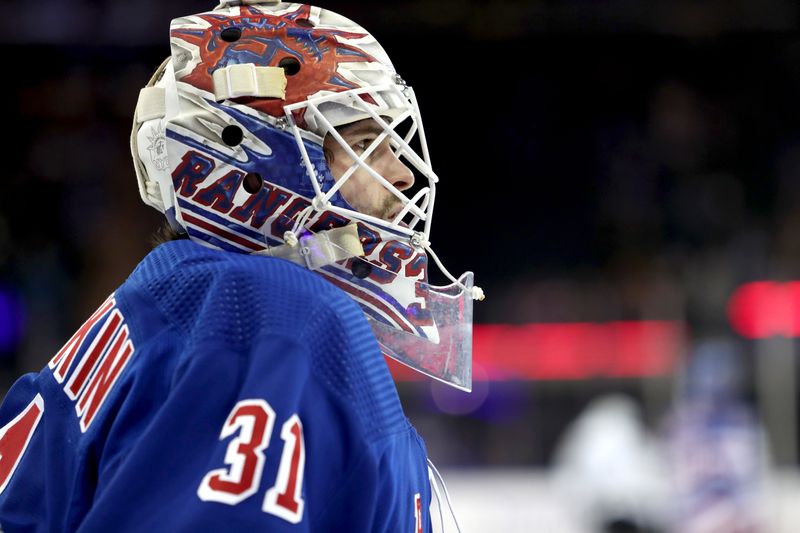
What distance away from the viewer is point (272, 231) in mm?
1348

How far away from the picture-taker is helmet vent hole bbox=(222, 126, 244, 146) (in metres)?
1.32

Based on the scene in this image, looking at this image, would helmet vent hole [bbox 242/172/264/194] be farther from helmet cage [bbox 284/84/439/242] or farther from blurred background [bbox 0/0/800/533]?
blurred background [bbox 0/0/800/533]

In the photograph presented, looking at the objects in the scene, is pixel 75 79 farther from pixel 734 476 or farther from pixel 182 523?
pixel 182 523

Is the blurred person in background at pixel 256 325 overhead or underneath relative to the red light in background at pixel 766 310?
overhead

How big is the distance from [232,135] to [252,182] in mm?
62

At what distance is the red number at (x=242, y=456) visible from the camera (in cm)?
98

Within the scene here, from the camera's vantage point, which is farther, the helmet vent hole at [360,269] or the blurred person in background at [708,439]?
the blurred person in background at [708,439]

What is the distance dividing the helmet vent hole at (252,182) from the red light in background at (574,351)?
3527 millimetres

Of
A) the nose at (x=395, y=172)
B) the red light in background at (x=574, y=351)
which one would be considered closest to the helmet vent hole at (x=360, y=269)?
the nose at (x=395, y=172)

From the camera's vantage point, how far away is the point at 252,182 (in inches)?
52.6

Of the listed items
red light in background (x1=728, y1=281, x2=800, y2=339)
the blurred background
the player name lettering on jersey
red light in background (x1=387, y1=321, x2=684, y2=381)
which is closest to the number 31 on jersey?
the player name lettering on jersey

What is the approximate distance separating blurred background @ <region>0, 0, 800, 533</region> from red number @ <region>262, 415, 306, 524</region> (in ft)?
10.5

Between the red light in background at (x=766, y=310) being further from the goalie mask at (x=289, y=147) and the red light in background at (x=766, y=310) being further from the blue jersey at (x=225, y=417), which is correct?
the blue jersey at (x=225, y=417)

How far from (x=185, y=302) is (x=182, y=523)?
25 cm
